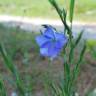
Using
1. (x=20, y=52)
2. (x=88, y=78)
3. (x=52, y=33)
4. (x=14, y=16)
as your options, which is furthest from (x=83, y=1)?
(x=52, y=33)

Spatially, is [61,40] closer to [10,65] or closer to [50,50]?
[50,50]

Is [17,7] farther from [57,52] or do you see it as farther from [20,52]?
[57,52]

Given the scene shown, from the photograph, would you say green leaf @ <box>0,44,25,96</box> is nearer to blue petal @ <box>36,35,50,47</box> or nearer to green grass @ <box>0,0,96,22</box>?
blue petal @ <box>36,35,50,47</box>

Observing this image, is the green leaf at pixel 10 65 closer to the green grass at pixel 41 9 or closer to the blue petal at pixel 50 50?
the blue petal at pixel 50 50

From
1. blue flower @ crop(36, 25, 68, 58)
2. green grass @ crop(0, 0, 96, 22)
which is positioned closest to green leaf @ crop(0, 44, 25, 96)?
blue flower @ crop(36, 25, 68, 58)

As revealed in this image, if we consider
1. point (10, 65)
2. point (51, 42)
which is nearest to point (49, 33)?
point (51, 42)

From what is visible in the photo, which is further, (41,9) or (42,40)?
(41,9)

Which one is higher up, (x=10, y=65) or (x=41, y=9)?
(x=10, y=65)
